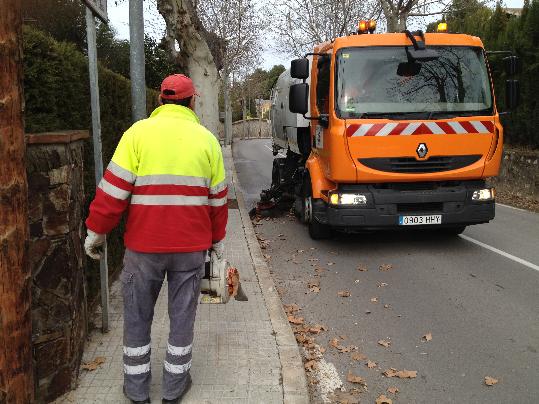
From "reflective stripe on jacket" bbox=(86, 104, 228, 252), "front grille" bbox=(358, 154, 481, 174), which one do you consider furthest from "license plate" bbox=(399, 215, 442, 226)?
"reflective stripe on jacket" bbox=(86, 104, 228, 252)

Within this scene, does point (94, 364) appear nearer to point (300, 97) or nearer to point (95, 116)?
point (95, 116)

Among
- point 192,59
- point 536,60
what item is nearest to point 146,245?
point 192,59

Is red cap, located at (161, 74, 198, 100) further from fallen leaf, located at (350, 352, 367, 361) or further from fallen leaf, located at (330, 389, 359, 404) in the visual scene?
fallen leaf, located at (350, 352, 367, 361)

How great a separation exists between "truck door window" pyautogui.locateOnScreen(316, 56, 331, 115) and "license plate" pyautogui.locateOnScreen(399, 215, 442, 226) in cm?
174

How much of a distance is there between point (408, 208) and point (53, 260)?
5070mm

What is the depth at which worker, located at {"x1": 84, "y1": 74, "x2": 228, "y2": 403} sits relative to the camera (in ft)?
10.5

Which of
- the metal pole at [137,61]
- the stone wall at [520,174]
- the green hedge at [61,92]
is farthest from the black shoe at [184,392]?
the stone wall at [520,174]

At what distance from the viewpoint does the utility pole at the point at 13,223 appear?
8.11 ft

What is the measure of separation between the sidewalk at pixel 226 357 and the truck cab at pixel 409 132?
217cm

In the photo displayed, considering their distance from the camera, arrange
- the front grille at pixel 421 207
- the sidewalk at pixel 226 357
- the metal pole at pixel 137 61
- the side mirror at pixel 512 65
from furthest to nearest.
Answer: the side mirror at pixel 512 65 → the front grille at pixel 421 207 → the metal pole at pixel 137 61 → the sidewalk at pixel 226 357

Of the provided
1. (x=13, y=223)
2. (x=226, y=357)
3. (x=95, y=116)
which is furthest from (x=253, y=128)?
(x=13, y=223)

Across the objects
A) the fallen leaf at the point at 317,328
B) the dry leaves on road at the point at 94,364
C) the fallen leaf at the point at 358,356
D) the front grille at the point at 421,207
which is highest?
the front grille at the point at 421,207

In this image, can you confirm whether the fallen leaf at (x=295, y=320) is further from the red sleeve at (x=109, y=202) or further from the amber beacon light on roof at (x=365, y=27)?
the amber beacon light on roof at (x=365, y=27)

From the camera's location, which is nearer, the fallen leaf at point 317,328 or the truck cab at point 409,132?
the fallen leaf at point 317,328
